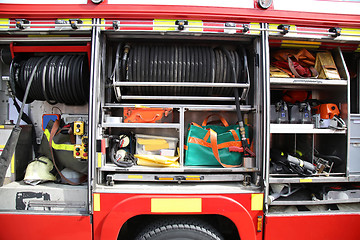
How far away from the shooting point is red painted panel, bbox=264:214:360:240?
206cm

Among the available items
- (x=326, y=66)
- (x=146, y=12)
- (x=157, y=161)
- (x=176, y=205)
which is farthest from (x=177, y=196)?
(x=326, y=66)

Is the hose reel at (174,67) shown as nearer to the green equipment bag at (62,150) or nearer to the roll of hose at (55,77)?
the roll of hose at (55,77)

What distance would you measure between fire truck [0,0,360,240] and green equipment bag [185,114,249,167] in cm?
1

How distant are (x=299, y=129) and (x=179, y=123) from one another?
57.1 inches

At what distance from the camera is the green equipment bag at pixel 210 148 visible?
234 cm

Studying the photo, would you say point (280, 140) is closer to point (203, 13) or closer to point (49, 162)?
point (203, 13)

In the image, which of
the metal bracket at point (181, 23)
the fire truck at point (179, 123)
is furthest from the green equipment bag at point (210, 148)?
the metal bracket at point (181, 23)

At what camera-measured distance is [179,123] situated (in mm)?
2344

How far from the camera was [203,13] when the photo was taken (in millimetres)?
2129

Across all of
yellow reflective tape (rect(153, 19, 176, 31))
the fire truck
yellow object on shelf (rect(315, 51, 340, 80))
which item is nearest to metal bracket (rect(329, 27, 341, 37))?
the fire truck

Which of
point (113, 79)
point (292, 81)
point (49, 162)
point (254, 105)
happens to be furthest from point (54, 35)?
point (292, 81)

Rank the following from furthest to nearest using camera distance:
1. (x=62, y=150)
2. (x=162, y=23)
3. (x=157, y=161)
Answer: (x=62, y=150), (x=157, y=161), (x=162, y=23)

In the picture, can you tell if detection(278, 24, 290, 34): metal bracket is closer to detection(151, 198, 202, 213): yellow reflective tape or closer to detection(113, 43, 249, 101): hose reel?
detection(113, 43, 249, 101): hose reel

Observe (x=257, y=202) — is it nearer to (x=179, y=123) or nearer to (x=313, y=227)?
(x=313, y=227)
